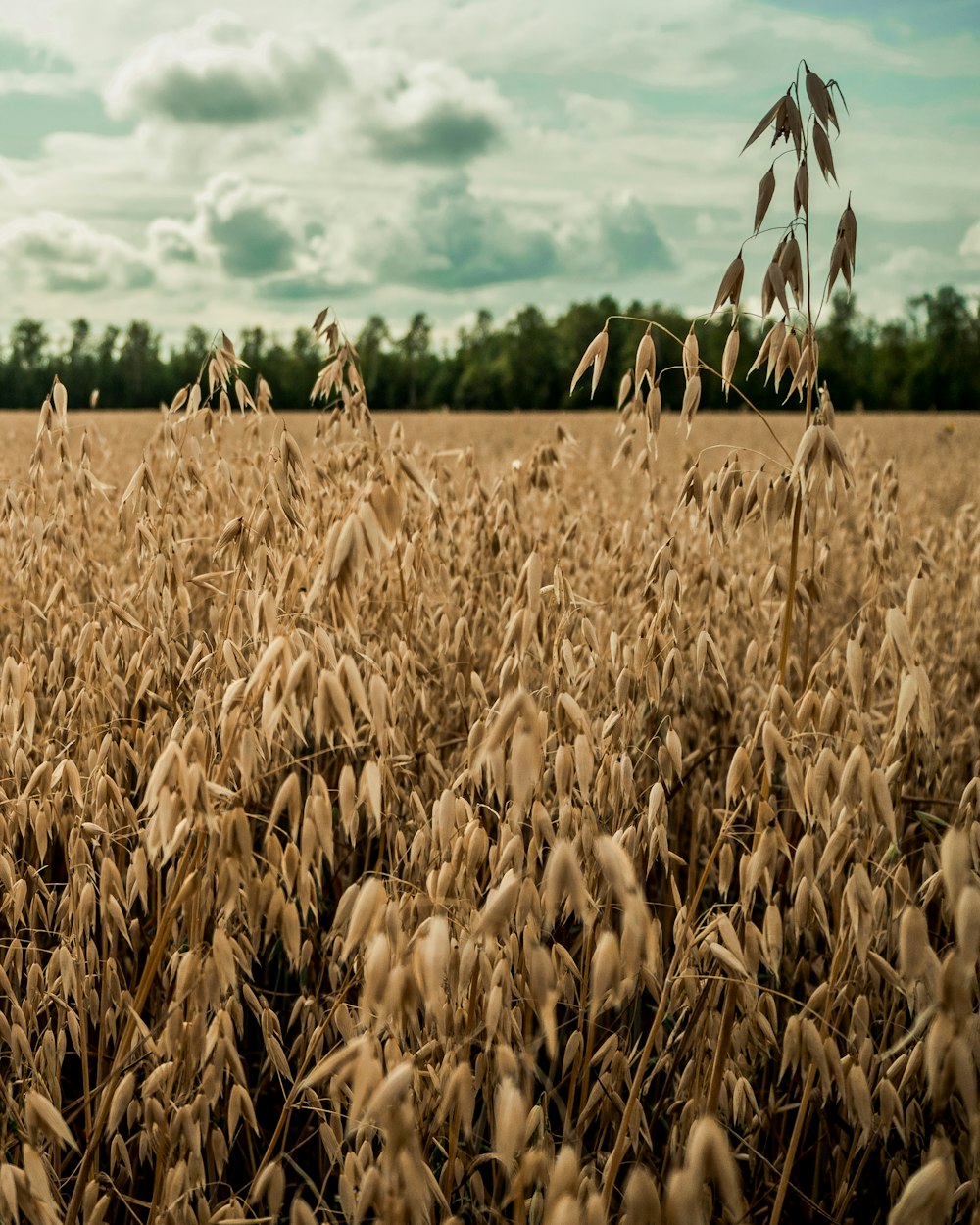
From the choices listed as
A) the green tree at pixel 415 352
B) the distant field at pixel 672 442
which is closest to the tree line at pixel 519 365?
the green tree at pixel 415 352

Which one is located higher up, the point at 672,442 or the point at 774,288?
the point at 672,442

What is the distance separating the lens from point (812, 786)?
1.29 meters

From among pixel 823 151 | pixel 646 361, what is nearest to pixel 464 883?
pixel 646 361

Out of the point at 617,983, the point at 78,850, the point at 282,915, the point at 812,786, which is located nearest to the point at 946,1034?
the point at 617,983

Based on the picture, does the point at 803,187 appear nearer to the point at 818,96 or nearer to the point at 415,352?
the point at 818,96

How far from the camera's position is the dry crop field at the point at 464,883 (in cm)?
104

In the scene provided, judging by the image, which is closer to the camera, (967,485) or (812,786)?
(812,786)

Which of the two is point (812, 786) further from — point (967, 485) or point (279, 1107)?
point (967, 485)

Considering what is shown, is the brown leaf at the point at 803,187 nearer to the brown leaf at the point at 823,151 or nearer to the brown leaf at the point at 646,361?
the brown leaf at the point at 823,151

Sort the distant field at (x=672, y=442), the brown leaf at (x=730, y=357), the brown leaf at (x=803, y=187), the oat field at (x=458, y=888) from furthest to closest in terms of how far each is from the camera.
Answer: the distant field at (x=672, y=442) → the brown leaf at (x=730, y=357) → the brown leaf at (x=803, y=187) → the oat field at (x=458, y=888)

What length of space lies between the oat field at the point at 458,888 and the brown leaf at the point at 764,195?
1.17 ft

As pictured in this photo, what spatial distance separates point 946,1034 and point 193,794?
0.80 metres

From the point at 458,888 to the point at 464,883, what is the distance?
1.1 inches

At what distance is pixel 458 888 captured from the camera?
4.50ft
